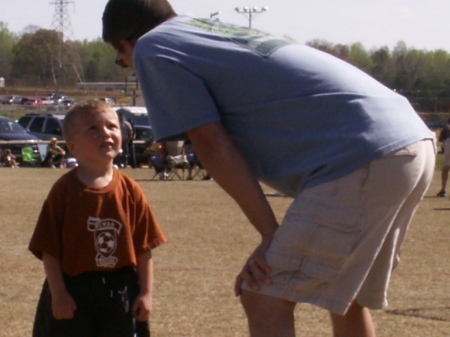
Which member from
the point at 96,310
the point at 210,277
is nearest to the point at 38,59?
the point at 210,277

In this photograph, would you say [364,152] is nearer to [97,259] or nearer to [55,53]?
[97,259]

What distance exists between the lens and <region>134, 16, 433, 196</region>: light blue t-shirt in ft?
9.25

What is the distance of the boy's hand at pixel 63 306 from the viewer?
3.59 meters

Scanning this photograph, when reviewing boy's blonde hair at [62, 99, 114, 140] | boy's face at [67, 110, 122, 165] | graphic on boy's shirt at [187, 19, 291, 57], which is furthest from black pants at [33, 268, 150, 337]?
graphic on boy's shirt at [187, 19, 291, 57]

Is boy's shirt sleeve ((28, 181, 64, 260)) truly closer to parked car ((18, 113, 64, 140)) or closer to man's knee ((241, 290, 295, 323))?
man's knee ((241, 290, 295, 323))

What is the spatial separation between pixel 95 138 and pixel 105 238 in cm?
41

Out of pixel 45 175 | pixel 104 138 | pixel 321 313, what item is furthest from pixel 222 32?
pixel 45 175

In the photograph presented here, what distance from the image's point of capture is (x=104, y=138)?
3.72 m

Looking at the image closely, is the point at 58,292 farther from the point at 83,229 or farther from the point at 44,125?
Result: the point at 44,125

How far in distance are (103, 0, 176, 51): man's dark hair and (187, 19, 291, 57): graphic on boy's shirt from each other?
0.50 ft

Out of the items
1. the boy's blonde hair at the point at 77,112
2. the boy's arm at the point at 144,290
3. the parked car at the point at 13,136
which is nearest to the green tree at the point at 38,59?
the parked car at the point at 13,136

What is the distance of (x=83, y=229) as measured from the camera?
3.64 metres

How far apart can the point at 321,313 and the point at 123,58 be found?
3241mm

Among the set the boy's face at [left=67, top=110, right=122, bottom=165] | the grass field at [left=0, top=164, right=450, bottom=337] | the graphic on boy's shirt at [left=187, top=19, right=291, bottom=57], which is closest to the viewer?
the graphic on boy's shirt at [left=187, top=19, right=291, bottom=57]
